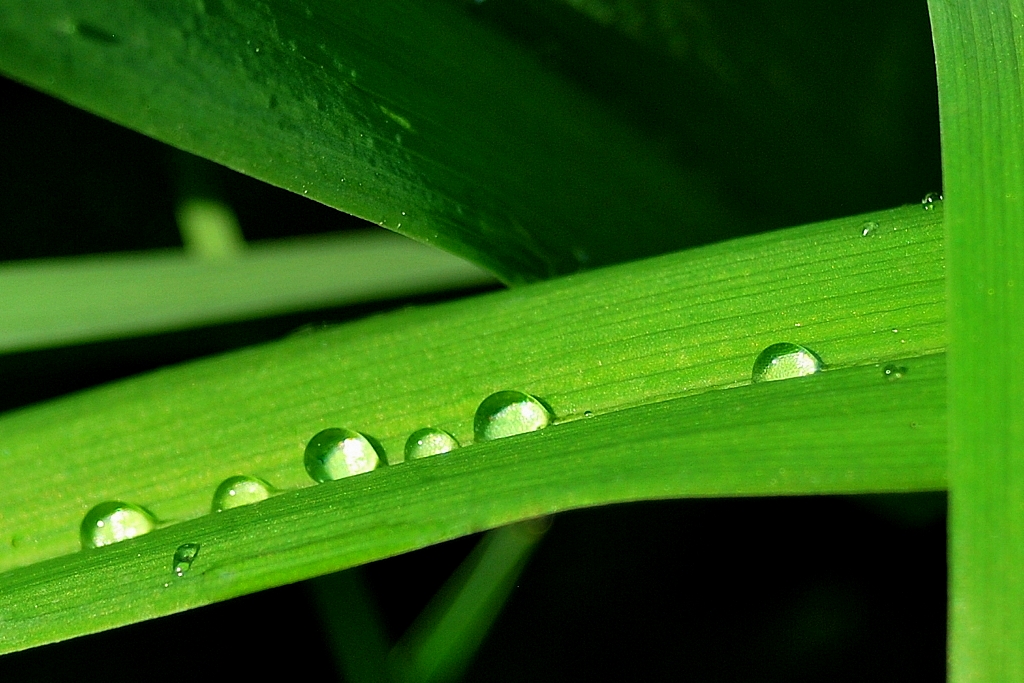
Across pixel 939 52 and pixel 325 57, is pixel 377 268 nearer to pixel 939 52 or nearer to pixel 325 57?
pixel 325 57

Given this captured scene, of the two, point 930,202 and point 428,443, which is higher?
point 930,202

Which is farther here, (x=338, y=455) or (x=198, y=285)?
(x=198, y=285)

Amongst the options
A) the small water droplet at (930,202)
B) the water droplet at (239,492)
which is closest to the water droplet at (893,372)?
the small water droplet at (930,202)

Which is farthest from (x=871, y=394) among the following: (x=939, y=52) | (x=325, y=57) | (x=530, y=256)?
(x=325, y=57)

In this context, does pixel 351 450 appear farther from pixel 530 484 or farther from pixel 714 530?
pixel 714 530

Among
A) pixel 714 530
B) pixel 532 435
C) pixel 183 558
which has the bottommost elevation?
pixel 183 558

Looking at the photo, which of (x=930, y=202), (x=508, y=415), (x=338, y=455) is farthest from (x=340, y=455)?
(x=930, y=202)

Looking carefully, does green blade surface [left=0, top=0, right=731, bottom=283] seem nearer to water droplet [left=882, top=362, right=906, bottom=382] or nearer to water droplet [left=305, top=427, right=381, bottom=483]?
water droplet [left=305, top=427, right=381, bottom=483]
